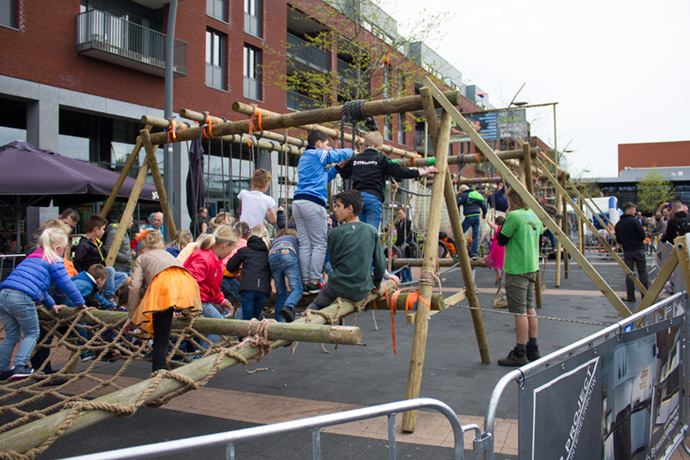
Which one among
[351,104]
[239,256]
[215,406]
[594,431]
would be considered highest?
[351,104]

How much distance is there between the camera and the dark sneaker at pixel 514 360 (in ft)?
19.4

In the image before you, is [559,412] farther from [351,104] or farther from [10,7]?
[10,7]

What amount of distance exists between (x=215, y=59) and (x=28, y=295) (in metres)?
16.9

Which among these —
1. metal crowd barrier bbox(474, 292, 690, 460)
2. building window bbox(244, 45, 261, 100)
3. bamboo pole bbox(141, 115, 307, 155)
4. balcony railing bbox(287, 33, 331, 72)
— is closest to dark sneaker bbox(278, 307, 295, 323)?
metal crowd barrier bbox(474, 292, 690, 460)

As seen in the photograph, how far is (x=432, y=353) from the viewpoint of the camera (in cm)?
673

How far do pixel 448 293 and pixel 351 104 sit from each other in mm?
7936

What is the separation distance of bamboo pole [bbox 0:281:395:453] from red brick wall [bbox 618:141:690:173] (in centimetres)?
8104

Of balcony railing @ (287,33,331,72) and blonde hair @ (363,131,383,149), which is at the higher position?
balcony railing @ (287,33,331,72)

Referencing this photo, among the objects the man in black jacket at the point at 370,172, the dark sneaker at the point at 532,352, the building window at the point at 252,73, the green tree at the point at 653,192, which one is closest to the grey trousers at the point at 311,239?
the man in black jacket at the point at 370,172

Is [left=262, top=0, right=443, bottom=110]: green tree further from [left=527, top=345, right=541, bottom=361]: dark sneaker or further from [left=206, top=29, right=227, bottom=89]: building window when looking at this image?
[left=527, top=345, right=541, bottom=361]: dark sneaker

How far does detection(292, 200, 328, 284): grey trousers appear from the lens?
5.50 metres

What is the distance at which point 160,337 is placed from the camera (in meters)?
4.34

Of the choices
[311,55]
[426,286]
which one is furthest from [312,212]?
[311,55]

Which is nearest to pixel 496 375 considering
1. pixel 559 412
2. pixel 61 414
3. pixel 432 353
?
pixel 432 353
